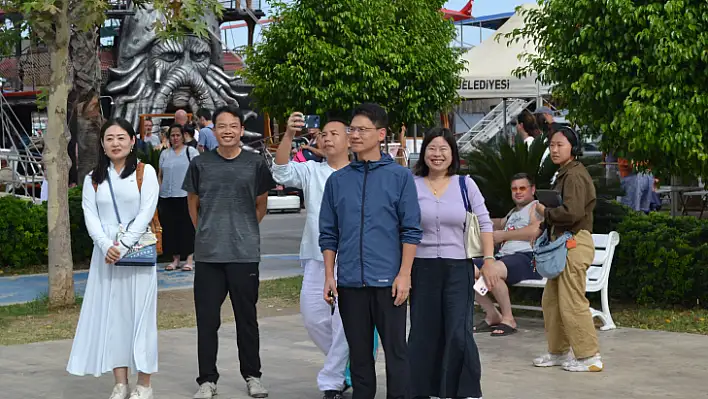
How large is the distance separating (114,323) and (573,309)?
312 cm

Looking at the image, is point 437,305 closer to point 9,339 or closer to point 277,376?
point 277,376

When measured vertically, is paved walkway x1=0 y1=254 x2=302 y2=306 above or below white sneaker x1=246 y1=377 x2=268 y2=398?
below

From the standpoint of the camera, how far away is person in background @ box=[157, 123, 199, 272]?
13.3 metres

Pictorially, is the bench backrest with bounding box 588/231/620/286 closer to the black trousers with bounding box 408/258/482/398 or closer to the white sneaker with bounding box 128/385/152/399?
the black trousers with bounding box 408/258/482/398

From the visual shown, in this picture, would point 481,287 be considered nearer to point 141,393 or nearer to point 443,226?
point 443,226

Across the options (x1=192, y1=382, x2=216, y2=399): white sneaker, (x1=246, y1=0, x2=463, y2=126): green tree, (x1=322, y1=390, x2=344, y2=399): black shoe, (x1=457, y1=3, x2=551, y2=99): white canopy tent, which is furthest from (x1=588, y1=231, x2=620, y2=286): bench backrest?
(x1=246, y1=0, x2=463, y2=126): green tree

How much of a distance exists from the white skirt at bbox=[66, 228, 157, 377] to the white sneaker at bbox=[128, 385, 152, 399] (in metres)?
0.14

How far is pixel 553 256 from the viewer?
7.57m

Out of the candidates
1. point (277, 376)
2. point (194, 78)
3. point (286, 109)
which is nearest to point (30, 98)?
point (194, 78)

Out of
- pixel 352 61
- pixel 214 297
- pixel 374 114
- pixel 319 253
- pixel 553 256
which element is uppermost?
pixel 352 61

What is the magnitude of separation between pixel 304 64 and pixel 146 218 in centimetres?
1970

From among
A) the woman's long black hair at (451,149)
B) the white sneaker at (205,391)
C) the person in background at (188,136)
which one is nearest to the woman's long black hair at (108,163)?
the white sneaker at (205,391)

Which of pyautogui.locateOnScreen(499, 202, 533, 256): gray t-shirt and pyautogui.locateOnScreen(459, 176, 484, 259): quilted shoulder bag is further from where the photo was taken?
pyautogui.locateOnScreen(499, 202, 533, 256): gray t-shirt

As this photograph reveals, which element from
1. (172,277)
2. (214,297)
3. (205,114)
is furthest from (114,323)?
(205,114)
